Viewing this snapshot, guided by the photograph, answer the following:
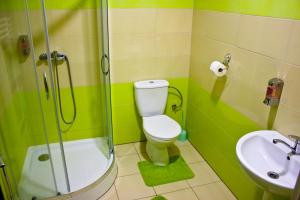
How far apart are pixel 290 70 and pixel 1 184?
1946 millimetres

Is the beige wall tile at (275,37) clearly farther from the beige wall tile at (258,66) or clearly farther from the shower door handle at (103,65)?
the shower door handle at (103,65)

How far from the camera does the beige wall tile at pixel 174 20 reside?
2.49 meters

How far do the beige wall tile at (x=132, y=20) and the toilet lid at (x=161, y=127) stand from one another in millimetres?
902

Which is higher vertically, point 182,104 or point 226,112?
point 226,112

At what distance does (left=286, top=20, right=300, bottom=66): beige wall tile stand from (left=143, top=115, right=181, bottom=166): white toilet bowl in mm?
1176

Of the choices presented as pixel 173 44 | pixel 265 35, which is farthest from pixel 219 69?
pixel 173 44

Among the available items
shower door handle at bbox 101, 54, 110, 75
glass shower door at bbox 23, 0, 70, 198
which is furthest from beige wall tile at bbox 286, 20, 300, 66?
glass shower door at bbox 23, 0, 70, 198

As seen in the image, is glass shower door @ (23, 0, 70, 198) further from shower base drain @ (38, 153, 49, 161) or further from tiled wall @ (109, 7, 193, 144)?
tiled wall @ (109, 7, 193, 144)

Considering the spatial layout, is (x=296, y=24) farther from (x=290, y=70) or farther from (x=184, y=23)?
(x=184, y=23)

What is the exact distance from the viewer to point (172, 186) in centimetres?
229

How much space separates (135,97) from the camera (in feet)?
8.49

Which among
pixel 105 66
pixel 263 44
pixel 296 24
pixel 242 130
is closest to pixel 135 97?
pixel 105 66

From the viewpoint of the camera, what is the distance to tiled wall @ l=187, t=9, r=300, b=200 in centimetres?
151

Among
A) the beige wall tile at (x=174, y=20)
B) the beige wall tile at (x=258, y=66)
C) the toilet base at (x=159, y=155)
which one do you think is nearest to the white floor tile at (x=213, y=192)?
the toilet base at (x=159, y=155)
